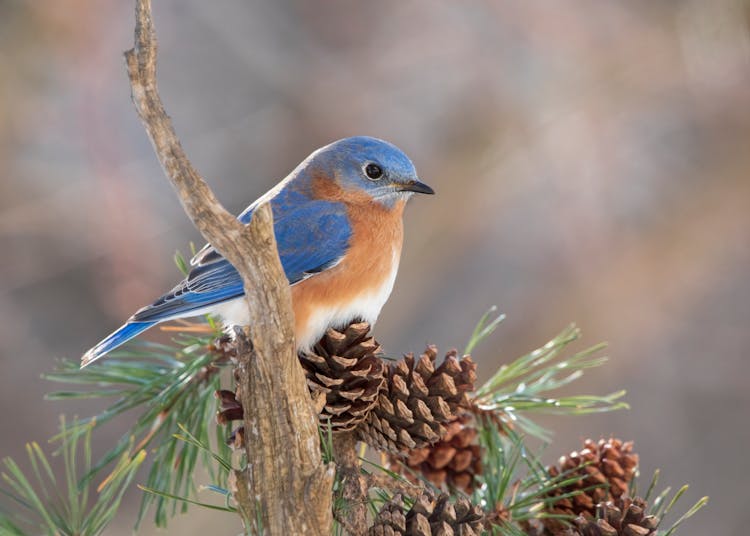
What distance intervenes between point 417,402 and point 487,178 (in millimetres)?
3739

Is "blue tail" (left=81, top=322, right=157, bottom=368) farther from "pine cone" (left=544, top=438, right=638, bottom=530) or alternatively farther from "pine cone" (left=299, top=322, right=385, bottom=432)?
"pine cone" (left=544, top=438, right=638, bottom=530)

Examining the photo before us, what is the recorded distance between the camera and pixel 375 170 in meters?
2.53

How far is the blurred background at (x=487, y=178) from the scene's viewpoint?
191 inches

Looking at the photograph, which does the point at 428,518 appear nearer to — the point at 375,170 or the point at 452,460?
the point at 452,460

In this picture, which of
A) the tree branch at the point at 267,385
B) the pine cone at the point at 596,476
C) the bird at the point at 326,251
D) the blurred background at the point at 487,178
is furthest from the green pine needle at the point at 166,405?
the blurred background at the point at 487,178

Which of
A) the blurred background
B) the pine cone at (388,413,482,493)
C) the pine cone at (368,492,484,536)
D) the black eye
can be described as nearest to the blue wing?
the black eye

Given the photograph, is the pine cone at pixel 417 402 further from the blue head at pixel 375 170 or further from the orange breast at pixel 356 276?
the blue head at pixel 375 170

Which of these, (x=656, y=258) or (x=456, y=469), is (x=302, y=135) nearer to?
(x=656, y=258)

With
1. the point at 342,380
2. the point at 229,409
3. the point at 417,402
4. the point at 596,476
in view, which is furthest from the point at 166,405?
the point at 596,476

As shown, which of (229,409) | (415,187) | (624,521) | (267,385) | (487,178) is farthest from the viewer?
(487,178)

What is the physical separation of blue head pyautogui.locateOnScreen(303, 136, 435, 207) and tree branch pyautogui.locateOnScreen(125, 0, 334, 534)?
3.66ft

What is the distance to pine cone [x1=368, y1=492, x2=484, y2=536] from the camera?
146 centimetres

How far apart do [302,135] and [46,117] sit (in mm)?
1471

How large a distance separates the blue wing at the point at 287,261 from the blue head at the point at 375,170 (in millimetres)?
94
